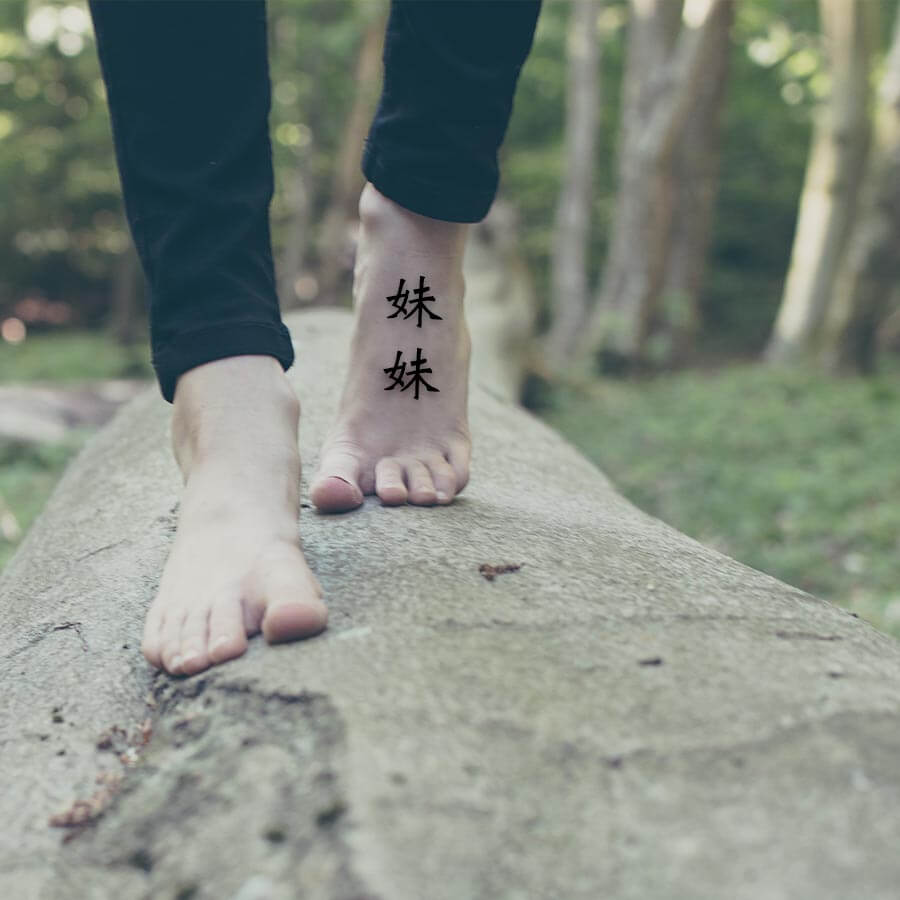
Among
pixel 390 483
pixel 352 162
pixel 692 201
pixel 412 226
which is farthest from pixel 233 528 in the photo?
pixel 352 162

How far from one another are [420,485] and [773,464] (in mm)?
3569

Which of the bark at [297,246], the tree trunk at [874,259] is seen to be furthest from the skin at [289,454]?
the bark at [297,246]

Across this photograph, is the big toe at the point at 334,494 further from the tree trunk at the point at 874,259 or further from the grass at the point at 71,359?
the grass at the point at 71,359

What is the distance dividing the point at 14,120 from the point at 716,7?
1042cm

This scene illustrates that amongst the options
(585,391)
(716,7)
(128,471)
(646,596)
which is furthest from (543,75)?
(646,596)

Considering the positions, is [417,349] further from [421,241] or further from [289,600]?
[289,600]

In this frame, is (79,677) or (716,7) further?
(716,7)

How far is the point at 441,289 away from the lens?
1.59m

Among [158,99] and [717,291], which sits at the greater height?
[158,99]

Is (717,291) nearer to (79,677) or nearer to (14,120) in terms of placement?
(14,120)

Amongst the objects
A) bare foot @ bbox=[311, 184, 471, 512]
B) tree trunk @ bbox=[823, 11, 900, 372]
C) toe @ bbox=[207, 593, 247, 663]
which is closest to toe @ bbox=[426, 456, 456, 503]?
bare foot @ bbox=[311, 184, 471, 512]

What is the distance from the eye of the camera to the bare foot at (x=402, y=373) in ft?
5.06

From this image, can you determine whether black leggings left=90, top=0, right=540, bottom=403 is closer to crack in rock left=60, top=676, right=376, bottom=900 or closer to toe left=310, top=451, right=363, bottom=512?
toe left=310, top=451, right=363, bottom=512

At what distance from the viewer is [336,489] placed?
59.6 inches
